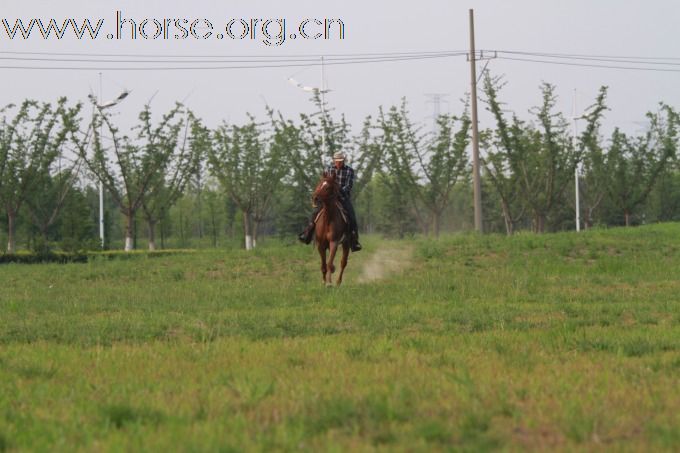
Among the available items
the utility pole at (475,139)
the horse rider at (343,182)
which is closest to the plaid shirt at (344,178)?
the horse rider at (343,182)

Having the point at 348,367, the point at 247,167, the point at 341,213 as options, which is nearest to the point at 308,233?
the point at 341,213

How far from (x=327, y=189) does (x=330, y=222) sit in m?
0.80

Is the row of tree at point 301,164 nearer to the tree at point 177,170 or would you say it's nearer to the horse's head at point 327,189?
the tree at point 177,170

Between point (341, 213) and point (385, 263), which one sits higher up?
point (341, 213)

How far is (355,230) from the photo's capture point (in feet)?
61.9

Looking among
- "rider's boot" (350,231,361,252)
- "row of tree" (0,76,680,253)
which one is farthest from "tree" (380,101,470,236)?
"rider's boot" (350,231,361,252)

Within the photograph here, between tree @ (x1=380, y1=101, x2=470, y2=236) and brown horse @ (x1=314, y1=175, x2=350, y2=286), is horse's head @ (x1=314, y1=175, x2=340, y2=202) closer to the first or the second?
brown horse @ (x1=314, y1=175, x2=350, y2=286)

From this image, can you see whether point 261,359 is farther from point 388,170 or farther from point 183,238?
point 183,238

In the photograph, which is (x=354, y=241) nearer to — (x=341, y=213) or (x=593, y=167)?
(x=341, y=213)

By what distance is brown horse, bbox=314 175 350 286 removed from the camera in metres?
18.0

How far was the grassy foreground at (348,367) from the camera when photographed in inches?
203

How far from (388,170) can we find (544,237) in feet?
61.3

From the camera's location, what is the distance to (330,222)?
18.4 metres

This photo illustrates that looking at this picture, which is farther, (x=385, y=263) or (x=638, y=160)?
(x=638, y=160)
